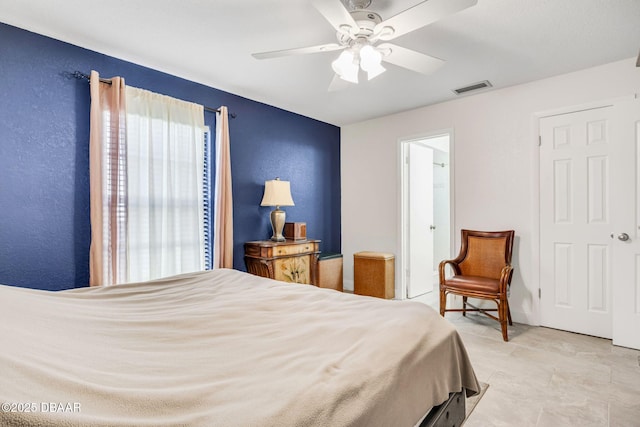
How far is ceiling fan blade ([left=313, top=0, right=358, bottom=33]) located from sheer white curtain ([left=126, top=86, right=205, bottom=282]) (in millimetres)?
1907

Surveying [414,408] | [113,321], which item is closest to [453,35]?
[414,408]

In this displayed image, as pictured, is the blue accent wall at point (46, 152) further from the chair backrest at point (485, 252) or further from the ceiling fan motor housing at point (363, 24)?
the chair backrest at point (485, 252)

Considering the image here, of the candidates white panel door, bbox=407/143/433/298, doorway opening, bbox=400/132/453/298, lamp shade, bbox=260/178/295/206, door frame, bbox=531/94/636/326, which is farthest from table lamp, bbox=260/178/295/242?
door frame, bbox=531/94/636/326

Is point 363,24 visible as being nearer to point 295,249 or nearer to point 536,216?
point 295,249

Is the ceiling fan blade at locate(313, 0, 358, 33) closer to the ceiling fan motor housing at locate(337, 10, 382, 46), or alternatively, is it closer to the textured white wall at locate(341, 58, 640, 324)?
the ceiling fan motor housing at locate(337, 10, 382, 46)

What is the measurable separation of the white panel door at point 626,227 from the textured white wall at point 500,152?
347mm

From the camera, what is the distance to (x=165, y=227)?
9.70ft

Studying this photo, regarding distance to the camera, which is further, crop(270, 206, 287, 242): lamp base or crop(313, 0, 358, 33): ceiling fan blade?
crop(270, 206, 287, 242): lamp base

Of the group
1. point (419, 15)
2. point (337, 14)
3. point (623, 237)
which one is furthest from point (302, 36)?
point (623, 237)

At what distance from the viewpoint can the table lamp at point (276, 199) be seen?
367 centimetres

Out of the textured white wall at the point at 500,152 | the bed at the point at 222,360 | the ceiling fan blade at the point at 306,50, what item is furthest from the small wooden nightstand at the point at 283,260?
the ceiling fan blade at the point at 306,50

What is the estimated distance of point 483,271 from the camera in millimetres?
3467

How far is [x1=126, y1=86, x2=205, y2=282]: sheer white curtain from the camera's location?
2.79 meters

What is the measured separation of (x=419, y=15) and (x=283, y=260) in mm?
2648
